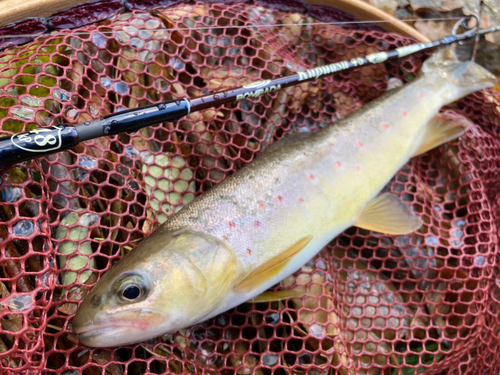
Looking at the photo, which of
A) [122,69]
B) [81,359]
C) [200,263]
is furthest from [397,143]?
[81,359]

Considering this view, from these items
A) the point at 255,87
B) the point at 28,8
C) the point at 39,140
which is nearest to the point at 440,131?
the point at 255,87

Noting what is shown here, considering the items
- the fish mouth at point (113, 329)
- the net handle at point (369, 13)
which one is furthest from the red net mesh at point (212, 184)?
the fish mouth at point (113, 329)

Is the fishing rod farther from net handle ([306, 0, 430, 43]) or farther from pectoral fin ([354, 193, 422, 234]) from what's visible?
pectoral fin ([354, 193, 422, 234])

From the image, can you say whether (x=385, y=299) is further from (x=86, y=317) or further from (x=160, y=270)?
(x=86, y=317)

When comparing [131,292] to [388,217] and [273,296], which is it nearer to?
[273,296]

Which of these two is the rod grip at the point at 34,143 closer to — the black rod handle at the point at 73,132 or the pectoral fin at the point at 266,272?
the black rod handle at the point at 73,132
